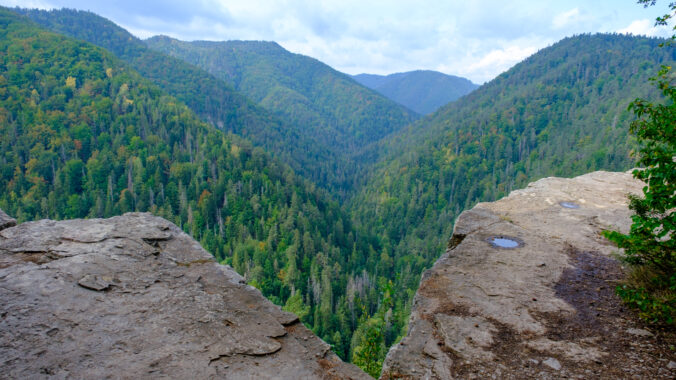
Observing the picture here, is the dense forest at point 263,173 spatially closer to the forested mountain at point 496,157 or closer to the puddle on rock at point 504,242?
the forested mountain at point 496,157

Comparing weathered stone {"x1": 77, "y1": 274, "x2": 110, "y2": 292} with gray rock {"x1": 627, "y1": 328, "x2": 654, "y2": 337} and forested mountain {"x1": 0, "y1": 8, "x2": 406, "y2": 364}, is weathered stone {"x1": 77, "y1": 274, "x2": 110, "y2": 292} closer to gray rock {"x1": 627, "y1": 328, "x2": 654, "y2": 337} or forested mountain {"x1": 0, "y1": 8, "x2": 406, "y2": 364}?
gray rock {"x1": 627, "y1": 328, "x2": 654, "y2": 337}

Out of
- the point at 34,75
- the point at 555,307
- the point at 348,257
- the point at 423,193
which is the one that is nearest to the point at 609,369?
the point at 555,307

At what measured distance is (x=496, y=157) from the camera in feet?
569

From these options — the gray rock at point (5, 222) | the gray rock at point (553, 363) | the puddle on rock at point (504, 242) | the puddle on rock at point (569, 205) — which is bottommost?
the gray rock at point (553, 363)

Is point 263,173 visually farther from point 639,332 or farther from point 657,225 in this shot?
point 657,225

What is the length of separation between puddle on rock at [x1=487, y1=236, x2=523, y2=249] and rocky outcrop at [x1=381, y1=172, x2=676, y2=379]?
0.09 feet

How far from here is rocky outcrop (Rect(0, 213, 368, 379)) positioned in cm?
511

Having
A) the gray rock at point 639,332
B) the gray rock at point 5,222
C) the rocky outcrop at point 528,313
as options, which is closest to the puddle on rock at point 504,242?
the rocky outcrop at point 528,313

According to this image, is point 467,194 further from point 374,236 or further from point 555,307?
point 555,307

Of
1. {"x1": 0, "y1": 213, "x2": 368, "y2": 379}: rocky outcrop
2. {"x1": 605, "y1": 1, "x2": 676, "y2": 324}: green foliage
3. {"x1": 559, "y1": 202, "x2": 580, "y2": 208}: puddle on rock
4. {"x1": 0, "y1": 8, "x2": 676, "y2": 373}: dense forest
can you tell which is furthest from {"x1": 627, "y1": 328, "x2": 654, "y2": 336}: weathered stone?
{"x1": 0, "y1": 8, "x2": 676, "y2": 373}: dense forest

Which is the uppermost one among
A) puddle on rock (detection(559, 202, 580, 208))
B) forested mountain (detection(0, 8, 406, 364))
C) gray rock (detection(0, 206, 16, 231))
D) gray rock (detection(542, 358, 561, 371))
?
puddle on rock (detection(559, 202, 580, 208))

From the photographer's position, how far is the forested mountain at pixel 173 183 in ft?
290

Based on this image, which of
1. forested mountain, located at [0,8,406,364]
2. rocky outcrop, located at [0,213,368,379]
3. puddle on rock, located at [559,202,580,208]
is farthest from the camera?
forested mountain, located at [0,8,406,364]

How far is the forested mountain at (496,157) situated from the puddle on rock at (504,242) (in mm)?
97804
